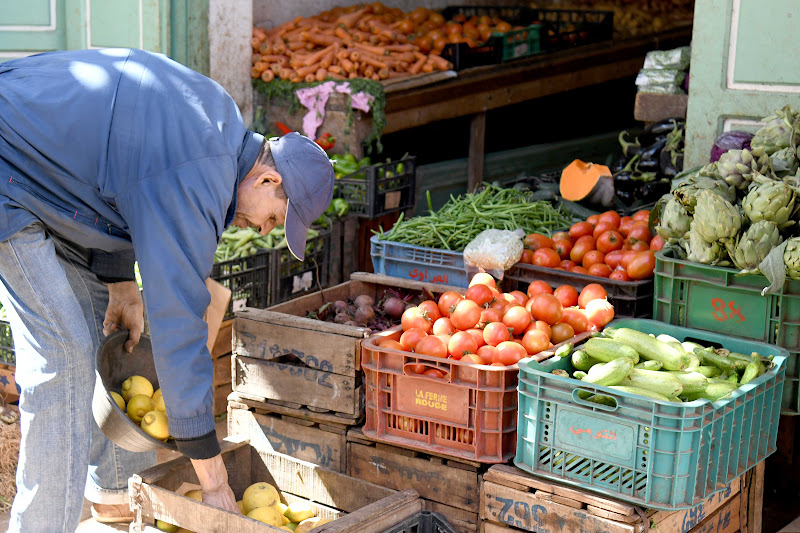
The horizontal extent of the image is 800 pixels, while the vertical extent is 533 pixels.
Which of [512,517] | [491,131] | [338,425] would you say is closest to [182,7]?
[491,131]

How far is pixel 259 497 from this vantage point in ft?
10.4

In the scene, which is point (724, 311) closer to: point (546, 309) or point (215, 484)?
point (546, 309)

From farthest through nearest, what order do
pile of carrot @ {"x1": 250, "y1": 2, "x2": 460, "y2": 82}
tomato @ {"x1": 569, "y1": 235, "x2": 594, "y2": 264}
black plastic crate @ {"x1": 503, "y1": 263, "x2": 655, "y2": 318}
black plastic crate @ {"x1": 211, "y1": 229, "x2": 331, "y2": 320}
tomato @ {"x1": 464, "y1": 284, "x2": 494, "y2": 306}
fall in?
pile of carrot @ {"x1": 250, "y1": 2, "x2": 460, "y2": 82}
black plastic crate @ {"x1": 211, "y1": 229, "x2": 331, "y2": 320}
tomato @ {"x1": 569, "y1": 235, "x2": 594, "y2": 264}
black plastic crate @ {"x1": 503, "y1": 263, "x2": 655, "y2": 318}
tomato @ {"x1": 464, "y1": 284, "x2": 494, "y2": 306}

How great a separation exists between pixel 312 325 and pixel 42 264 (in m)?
0.95

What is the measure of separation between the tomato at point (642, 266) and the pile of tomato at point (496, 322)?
10.2 inches

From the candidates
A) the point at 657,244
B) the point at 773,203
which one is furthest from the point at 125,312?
the point at 773,203

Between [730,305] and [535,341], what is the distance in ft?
2.71

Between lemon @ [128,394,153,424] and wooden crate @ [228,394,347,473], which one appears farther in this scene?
wooden crate @ [228,394,347,473]

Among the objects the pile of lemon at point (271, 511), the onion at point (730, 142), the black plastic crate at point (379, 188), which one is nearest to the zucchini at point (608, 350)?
the pile of lemon at point (271, 511)

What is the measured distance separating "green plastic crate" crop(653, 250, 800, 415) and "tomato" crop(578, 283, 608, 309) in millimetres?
223

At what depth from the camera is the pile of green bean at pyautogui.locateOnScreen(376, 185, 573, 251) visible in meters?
4.39

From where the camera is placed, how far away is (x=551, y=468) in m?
2.83

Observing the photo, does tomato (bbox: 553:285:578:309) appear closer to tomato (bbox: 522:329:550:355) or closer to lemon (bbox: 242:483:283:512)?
tomato (bbox: 522:329:550:355)

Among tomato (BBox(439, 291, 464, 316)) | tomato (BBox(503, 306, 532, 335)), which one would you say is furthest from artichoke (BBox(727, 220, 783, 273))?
tomato (BBox(439, 291, 464, 316))
